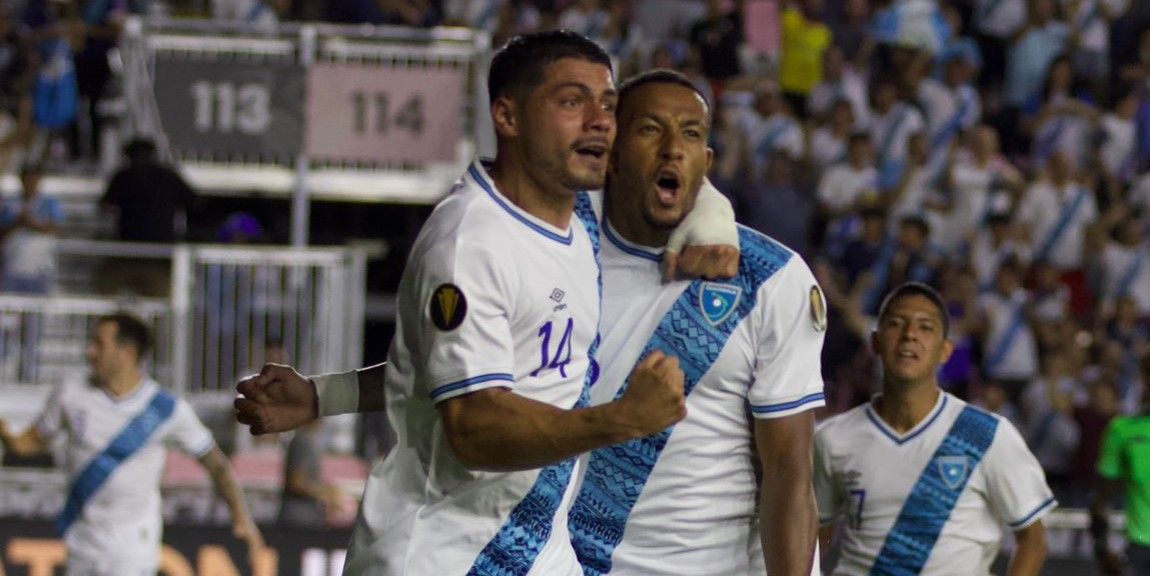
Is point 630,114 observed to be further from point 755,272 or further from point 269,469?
point 269,469

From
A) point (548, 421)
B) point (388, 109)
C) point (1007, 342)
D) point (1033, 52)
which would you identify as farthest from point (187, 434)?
point (1033, 52)

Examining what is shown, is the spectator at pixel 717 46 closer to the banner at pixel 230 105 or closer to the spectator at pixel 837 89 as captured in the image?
the spectator at pixel 837 89

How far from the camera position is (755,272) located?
504 cm

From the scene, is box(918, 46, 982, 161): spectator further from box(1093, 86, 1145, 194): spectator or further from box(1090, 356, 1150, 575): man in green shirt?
box(1090, 356, 1150, 575): man in green shirt

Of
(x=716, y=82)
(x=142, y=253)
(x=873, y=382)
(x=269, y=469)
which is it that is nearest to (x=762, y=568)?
(x=873, y=382)

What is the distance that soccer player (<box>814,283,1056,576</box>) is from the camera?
666 cm

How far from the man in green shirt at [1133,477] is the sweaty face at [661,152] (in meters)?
5.50

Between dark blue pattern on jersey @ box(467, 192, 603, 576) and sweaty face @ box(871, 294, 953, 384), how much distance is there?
2.54 meters

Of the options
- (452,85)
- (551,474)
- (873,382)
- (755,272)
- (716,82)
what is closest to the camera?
(551,474)

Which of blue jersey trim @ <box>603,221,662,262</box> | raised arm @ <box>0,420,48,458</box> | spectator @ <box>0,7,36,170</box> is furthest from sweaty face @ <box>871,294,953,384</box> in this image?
spectator @ <box>0,7,36,170</box>

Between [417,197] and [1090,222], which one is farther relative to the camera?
[417,197]

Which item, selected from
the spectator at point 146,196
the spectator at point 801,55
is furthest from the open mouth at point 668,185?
the spectator at point 801,55

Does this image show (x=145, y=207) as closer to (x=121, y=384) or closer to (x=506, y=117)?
(x=121, y=384)

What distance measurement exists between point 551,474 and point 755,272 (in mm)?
971
